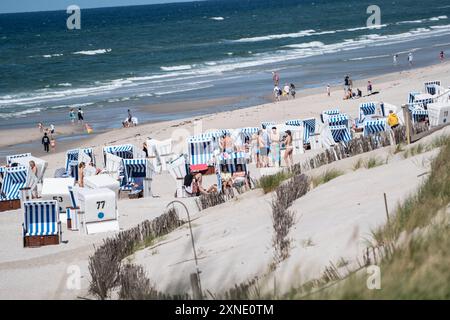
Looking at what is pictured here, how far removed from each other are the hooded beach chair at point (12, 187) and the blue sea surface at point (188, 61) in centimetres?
1645

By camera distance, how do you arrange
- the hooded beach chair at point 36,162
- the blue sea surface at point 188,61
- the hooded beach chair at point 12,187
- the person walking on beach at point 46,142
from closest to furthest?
the hooded beach chair at point 12,187 → the hooded beach chair at point 36,162 → the person walking on beach at point 46,142 → the blue sea surface at point 188,61

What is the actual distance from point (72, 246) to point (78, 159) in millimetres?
7141

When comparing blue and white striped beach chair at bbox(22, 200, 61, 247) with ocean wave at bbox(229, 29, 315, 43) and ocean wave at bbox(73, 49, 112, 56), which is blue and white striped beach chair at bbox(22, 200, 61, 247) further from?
ocean wave at bbox(229, 29, 315, 43)

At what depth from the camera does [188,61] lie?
64750 mm

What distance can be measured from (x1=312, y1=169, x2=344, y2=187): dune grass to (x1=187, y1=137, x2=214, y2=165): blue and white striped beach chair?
273 inches

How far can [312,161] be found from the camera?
45.2 feet

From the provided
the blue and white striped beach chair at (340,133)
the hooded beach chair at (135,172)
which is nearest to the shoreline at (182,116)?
the blue and white striped beach chair at (340,133)

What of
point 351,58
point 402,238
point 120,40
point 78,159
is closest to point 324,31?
point 120,40

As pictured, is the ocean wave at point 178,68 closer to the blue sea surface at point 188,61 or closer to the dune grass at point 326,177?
the blue sea surface at point 188,61

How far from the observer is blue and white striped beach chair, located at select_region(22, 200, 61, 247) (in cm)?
1337

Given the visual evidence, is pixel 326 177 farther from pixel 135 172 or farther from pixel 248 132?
pixel 248 132

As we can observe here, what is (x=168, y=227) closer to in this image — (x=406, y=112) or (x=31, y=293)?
(x=31, y=293)

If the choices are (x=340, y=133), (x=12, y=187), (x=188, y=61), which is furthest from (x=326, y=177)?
(x=188, y=61)

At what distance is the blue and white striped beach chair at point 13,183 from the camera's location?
58.1ft
